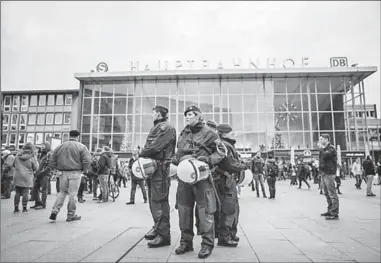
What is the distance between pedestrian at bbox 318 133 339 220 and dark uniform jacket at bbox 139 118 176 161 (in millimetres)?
4232

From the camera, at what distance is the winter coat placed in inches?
287

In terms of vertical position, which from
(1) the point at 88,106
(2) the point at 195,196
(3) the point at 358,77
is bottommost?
(2) the point at 195,196

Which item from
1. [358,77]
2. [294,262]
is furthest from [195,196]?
[358,77]

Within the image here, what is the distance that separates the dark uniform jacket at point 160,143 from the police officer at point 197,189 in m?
0.28

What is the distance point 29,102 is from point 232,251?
169ft

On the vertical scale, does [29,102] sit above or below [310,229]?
above

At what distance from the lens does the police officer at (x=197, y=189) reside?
3697mm

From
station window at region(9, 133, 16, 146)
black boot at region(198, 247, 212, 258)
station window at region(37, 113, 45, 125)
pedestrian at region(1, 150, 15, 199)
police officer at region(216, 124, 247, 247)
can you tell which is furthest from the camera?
station window at region(37, 113, 45, 125)

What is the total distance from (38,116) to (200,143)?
49.6 meters

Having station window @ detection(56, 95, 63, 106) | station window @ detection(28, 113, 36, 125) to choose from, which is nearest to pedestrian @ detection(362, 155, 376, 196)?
station window @ detection(56, 95, 63, 106)

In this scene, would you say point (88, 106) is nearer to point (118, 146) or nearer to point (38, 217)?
point (118, 146)

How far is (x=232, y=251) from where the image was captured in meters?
3.83

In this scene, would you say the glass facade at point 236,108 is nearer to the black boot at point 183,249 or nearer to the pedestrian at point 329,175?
the pedestrian at point 329,175

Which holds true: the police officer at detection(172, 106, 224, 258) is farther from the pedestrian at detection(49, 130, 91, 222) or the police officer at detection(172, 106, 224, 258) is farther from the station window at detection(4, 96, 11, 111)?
the station window at detection(4, 96, 11, 111)
